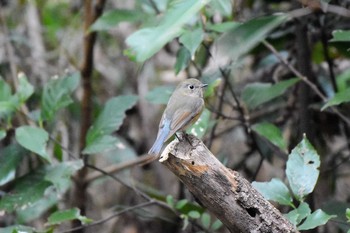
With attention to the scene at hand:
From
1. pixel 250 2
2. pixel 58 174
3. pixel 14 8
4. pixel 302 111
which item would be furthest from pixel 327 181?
pixel 14 8

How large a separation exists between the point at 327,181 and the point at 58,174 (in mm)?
1913

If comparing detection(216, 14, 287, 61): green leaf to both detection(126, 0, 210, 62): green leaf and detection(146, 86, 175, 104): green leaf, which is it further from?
detection(146, 86, 175, 104): green leaf

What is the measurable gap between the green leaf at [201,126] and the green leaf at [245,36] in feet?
1.46

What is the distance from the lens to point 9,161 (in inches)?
129

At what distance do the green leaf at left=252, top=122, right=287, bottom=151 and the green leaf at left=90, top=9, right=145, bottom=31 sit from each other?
0.83 m

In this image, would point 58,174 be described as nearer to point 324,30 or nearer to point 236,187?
point 236,187

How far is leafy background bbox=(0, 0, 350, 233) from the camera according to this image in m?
2.76

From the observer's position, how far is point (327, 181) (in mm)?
4410

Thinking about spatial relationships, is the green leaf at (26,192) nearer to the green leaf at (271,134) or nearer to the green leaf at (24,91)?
the green leaf at (24,91)

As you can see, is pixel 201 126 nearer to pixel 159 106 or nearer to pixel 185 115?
pixel 185 115

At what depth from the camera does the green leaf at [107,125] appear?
3.29 meters

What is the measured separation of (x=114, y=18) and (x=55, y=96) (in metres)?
0.52

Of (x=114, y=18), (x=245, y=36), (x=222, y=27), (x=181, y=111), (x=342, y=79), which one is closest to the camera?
(x=245, y=36)

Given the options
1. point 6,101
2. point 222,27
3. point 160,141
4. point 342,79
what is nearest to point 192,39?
point 222,27
